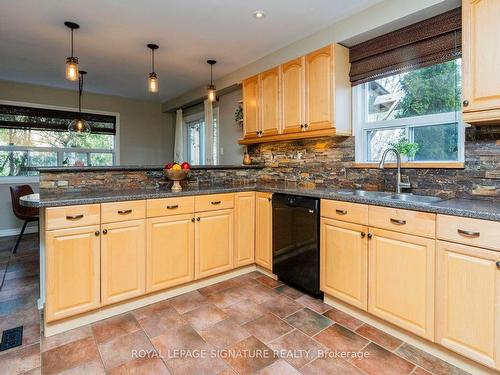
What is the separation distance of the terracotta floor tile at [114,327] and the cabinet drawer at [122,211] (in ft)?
2.41

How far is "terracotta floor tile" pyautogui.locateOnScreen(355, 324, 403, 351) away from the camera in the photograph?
6.07 ft

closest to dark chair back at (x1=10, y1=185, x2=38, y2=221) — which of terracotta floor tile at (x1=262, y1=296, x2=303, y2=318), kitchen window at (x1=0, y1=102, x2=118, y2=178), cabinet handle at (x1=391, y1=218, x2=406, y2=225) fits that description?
kitchen window at (x1=0, y1=102, x2=118, y2=178)

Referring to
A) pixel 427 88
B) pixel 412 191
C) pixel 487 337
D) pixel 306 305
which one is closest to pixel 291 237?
pixel 306 305

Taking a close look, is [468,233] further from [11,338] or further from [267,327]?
[11,338]

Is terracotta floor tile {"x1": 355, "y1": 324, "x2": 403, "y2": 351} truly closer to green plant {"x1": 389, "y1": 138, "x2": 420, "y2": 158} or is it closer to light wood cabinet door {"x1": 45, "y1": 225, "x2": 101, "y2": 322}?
green plant {"x1": 389, "y1": 138, "x2": 420, "y2": 158}

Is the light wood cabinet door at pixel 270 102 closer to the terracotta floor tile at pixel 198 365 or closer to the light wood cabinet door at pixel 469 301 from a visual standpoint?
the light wood cabinet door at pixel 469 301

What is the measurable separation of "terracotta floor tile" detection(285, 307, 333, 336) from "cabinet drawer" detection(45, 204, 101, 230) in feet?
5.20

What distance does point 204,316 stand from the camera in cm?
221

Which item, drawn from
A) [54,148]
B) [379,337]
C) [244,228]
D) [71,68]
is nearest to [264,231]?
[244,228]

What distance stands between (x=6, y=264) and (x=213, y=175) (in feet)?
8.47

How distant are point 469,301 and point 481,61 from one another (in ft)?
4.51

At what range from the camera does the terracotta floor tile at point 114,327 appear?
196 centimetres

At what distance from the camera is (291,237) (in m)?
2.61

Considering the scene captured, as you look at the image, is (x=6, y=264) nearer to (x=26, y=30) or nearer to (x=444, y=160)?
(x=26, y=30)
